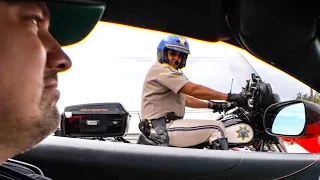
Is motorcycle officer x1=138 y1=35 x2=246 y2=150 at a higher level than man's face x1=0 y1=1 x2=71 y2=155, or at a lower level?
lower

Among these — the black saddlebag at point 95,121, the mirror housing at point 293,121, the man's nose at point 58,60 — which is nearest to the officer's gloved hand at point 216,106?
the black saddlebag at point 95,121

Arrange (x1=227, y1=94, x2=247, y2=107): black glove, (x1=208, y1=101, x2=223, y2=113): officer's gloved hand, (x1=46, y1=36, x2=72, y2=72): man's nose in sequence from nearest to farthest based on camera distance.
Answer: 1. (x1=46, y1=36, x2=72, y2=72): man's nose
2. (x1=227, y1=94, x2=247, y2=107): black glove
3. (x1=208, y1=101, x2=223, y2=113): officer's gloved hand

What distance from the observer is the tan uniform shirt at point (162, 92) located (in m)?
3.42

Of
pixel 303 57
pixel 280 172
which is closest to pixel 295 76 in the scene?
pixel 303 57

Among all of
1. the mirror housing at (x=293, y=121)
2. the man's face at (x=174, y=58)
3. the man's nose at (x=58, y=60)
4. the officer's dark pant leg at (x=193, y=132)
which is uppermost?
the man's nose at (x=58, y=60)

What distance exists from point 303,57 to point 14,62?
876 mm

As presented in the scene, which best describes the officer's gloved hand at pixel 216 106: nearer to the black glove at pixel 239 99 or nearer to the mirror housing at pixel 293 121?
the black glove at pixel 239 99

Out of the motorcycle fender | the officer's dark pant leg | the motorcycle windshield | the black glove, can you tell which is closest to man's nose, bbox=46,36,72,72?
the officer's dark pant leg

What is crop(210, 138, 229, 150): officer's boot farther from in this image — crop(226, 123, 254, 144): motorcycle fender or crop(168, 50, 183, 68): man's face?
crop(168, 50, 183, 68): man's face

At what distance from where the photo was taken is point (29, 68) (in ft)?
3.40

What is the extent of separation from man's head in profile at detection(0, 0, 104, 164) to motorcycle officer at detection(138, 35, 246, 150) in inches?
80.7

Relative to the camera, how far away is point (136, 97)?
6.84 m

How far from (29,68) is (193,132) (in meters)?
2.26

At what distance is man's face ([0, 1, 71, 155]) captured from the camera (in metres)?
1.00
